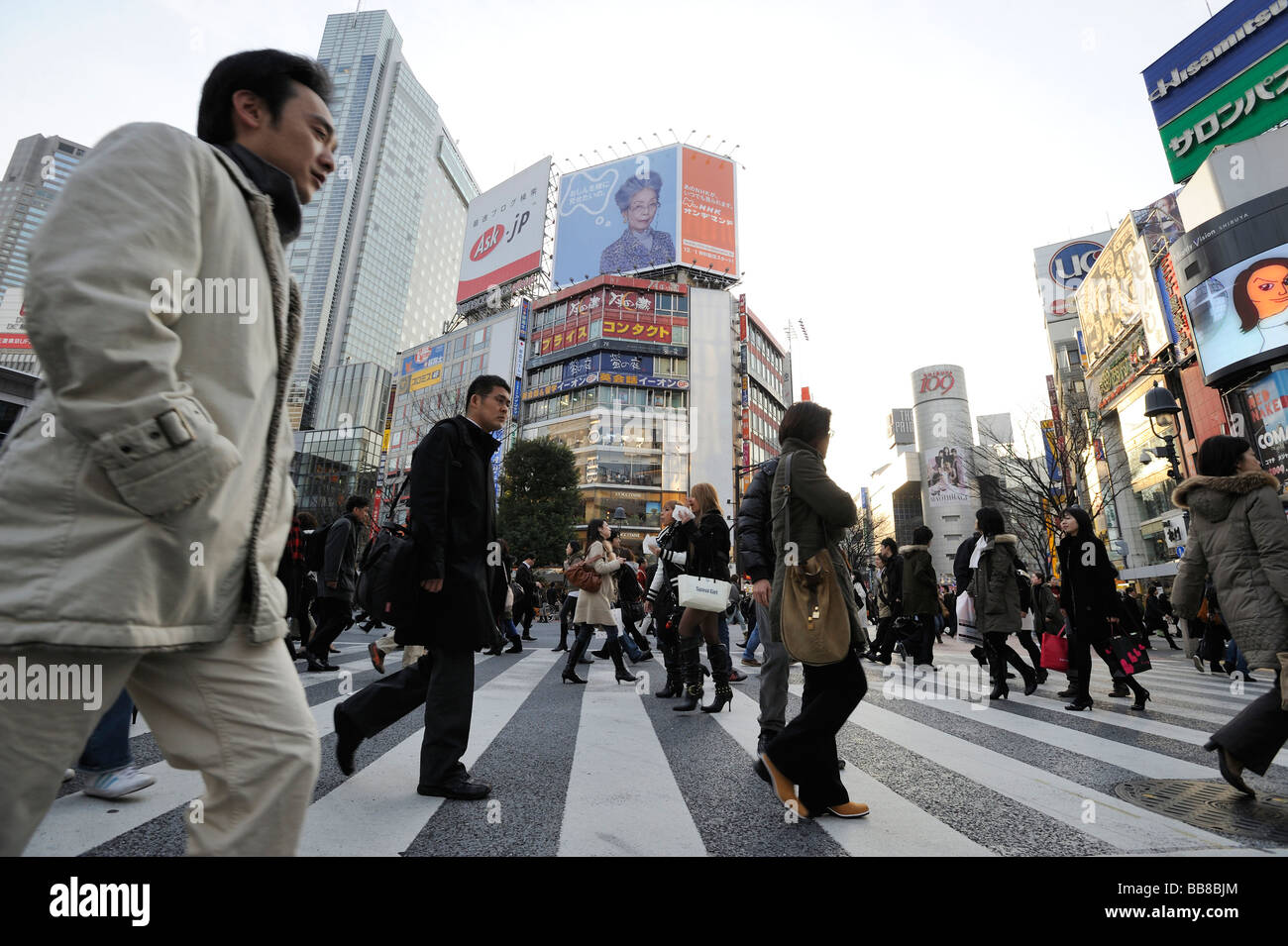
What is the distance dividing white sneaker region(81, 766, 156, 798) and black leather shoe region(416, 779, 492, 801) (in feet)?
3.61

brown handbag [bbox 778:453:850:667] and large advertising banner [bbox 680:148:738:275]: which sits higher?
large advertising banner [bbox 680:148:738:275]

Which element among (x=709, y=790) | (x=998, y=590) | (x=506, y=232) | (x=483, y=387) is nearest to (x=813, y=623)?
(x=709, y=790)

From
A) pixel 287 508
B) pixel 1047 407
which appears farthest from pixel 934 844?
pixel 1047 407

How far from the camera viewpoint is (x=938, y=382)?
89000mm

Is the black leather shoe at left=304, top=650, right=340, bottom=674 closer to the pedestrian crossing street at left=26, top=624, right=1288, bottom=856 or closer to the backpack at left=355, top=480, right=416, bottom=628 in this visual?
the pedestrian crossing street at left=26, top=624, right=1288, bottom=856

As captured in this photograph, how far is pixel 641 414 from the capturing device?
4653cm

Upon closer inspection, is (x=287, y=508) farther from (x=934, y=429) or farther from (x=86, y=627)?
(x=934, y=429)

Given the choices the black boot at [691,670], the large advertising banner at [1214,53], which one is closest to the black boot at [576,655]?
the black boot at [691,670]

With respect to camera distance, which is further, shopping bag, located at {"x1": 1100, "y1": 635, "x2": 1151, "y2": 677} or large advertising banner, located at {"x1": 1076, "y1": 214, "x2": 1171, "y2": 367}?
large advertising banner, located at {"x1": 1076, "y1": 214, "x2": 1171, "y2": 367}

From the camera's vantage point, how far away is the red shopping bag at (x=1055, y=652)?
586cm

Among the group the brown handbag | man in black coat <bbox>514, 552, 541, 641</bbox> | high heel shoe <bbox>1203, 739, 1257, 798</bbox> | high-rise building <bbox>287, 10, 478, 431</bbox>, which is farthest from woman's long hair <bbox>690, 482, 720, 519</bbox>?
high-rise building <bbox>287, 10, 478, 431</bbox>

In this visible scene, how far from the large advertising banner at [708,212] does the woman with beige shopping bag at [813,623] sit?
47.0m

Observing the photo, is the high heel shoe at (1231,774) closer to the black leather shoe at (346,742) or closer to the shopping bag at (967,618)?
the shopping bag at (967,618)

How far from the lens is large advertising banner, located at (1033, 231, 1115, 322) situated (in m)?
44.7
